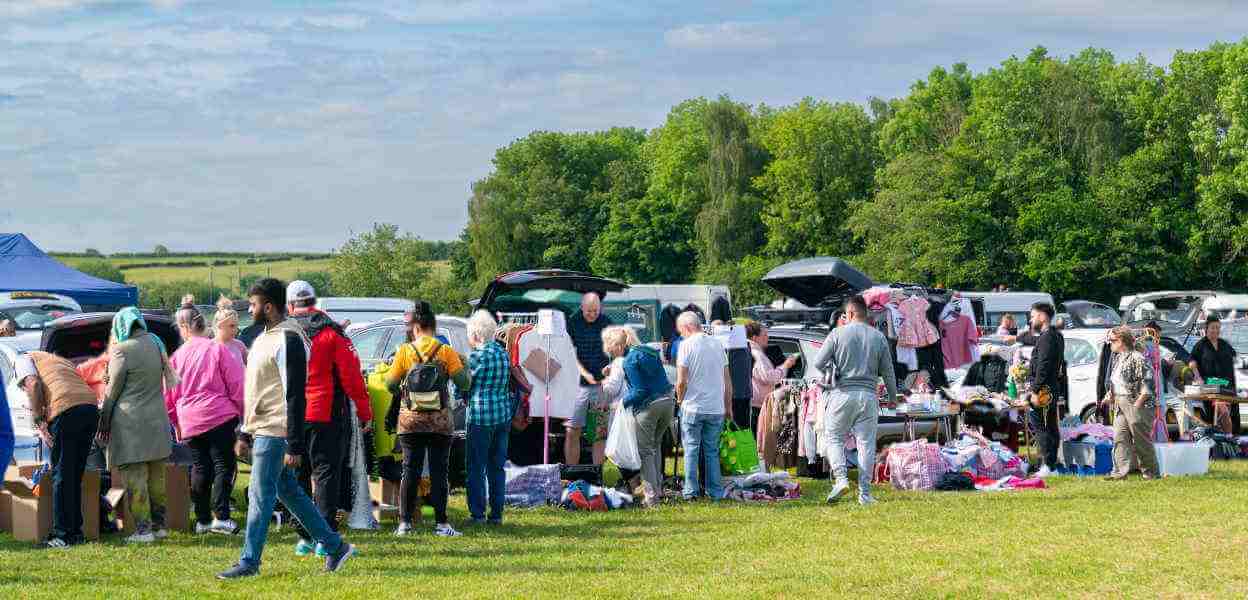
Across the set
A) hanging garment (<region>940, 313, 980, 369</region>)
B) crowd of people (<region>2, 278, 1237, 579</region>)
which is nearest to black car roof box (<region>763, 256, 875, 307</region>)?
hanging garment (<region>940, 313, 980, 369</region>)

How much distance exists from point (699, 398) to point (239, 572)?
523 cm

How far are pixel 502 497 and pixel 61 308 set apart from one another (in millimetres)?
16462

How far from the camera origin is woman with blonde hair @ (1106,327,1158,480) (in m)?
14.4

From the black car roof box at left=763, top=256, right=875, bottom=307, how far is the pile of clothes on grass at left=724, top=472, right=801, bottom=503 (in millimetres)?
4538

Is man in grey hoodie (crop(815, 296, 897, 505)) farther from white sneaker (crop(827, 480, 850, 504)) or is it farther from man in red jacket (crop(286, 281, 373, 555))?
man in red jacket (crop(286, 281, 373, 555))

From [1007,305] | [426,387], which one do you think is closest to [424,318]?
[426,387]

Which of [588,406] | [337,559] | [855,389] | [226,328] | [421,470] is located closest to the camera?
[337,559]

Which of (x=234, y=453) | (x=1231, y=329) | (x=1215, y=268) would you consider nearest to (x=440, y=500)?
(x=234, y=453)

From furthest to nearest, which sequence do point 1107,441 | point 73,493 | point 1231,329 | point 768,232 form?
point 768,232 → point 1231,329 → point 1107,441 → point 73,493

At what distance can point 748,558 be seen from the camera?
947 cm

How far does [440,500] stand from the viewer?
414 inches

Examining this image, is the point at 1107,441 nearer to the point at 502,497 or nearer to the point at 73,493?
the point at 502,497

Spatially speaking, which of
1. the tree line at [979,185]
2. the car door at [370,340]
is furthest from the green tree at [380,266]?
the car door at [370,340]

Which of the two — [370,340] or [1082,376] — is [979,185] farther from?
[370,340]
